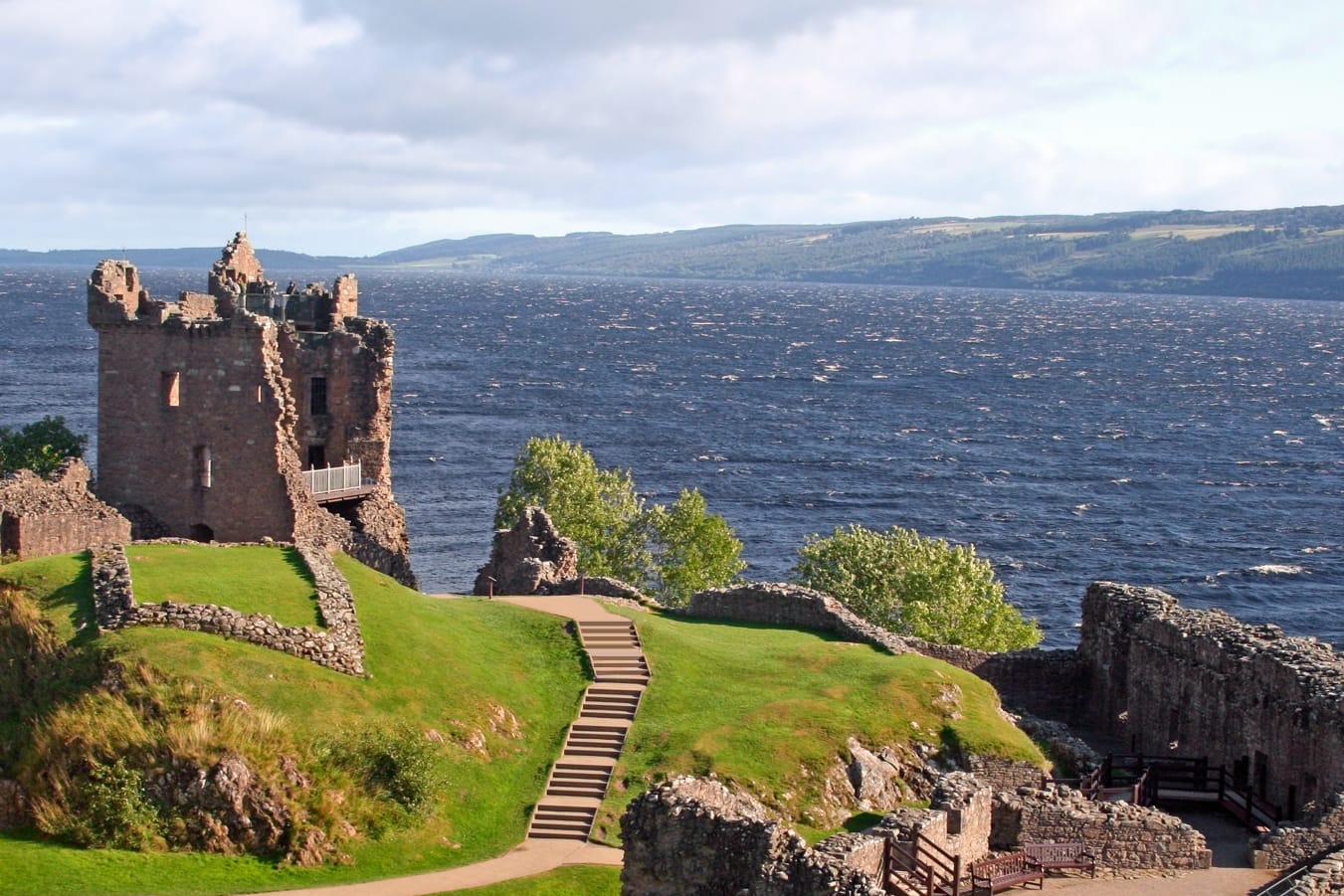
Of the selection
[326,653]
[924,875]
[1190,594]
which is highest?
[326,653]

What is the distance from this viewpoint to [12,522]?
53.6 m

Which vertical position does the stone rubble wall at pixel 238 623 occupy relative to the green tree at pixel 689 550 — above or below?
above

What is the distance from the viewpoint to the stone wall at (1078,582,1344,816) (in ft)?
146

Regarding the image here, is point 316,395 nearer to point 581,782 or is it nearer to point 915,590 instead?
point 915,590

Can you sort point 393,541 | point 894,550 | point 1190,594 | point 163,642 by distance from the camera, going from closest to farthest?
point 163,642 < point 393,541 < point 894,550 < point 1190,594

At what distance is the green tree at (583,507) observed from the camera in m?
75.9

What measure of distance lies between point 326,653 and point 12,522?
17.1m

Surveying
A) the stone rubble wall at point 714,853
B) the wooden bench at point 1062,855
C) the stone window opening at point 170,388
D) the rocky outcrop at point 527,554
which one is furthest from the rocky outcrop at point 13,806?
the stone window opening at point 170,388

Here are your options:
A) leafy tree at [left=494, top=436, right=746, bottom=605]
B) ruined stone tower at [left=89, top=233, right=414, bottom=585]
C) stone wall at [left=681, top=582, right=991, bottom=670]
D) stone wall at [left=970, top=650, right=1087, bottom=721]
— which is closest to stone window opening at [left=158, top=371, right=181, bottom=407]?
ruined stone tower at [left=89, top=233, right=414, bottom=585]

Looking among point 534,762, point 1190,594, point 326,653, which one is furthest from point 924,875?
point 1190,594

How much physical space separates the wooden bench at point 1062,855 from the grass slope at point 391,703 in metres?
11.8

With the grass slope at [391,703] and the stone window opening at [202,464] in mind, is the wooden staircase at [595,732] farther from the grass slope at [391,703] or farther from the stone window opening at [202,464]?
the stone window opening at [202,464]

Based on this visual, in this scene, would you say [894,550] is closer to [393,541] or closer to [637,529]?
[637,529]

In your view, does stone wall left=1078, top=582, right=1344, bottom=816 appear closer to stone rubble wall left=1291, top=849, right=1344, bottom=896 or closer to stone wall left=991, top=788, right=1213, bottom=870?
stone wall left=991, top=788, right=1213, bottom=870
